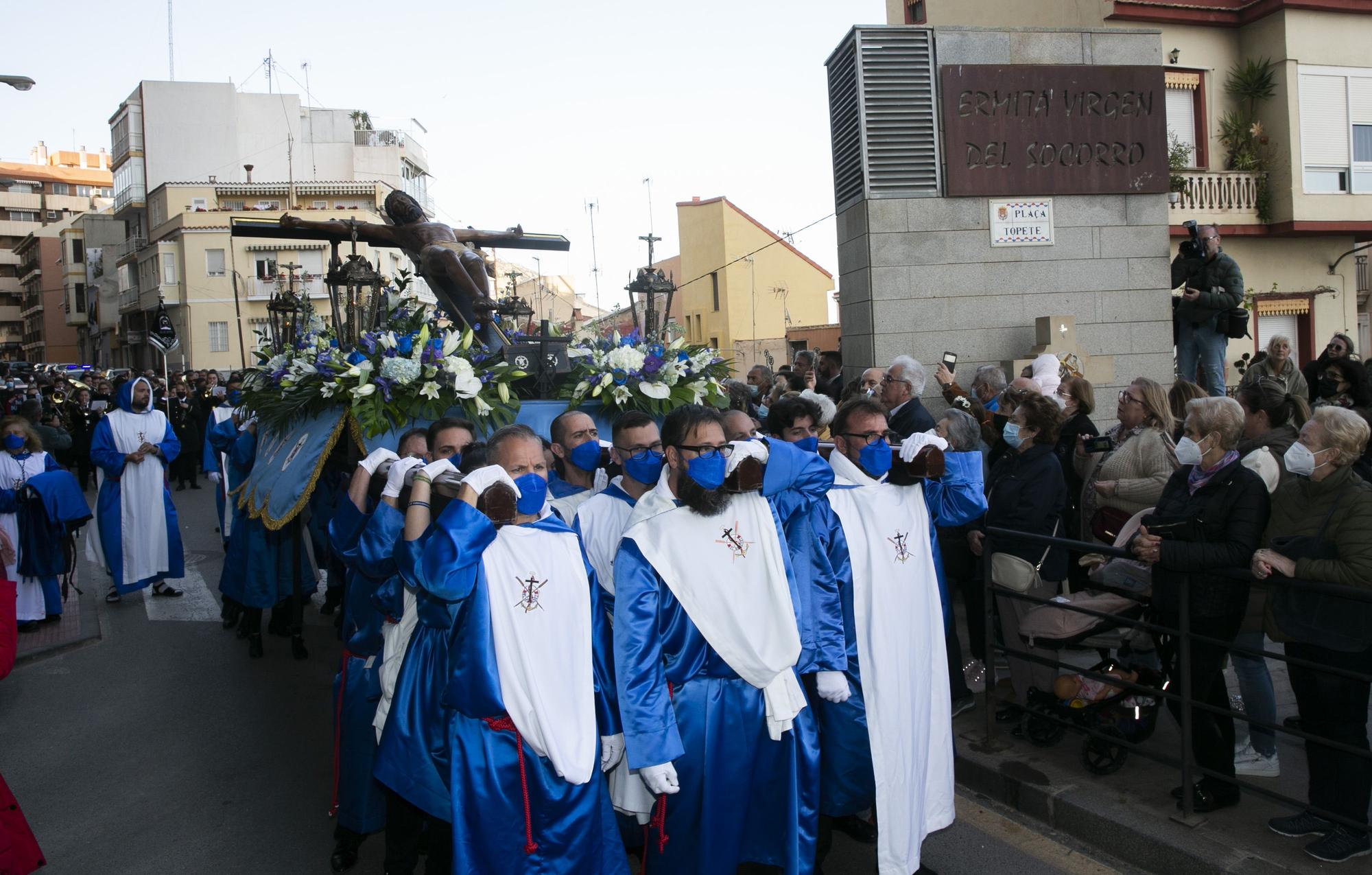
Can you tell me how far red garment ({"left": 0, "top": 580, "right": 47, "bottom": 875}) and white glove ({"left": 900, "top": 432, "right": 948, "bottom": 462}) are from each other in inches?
137

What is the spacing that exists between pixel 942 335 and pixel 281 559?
624 cm

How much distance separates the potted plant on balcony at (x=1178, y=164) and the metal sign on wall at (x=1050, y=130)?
7.68 m

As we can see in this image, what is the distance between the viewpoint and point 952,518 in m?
4.89

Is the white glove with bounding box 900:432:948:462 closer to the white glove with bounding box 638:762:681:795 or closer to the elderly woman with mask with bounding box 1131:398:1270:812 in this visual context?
the elderly woman with mask with bounding box 1131:398:1270:812

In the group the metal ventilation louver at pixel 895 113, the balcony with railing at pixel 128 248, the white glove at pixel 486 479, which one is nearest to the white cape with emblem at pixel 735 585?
the white glove at pixel 486 479

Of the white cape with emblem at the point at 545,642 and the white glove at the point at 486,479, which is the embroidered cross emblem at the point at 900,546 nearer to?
the white cape with emblem at the point at 545,642

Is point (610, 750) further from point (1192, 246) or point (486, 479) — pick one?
point (1192, 246)

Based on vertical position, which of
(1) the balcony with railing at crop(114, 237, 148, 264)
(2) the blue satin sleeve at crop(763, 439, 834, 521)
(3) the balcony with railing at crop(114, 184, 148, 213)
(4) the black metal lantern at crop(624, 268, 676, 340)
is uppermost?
(3) the balcony with railing at crop(114, 184, 148, 213)

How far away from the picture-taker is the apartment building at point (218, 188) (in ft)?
164

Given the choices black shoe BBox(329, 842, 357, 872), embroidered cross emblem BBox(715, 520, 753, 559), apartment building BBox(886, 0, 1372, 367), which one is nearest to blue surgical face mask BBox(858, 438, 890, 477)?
embroidered cross emblem BBox(715, 520, 753, 559)

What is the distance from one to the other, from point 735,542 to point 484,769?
118 cm

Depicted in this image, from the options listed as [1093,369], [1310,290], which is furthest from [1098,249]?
[1310,290]

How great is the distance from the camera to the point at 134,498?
10352mm

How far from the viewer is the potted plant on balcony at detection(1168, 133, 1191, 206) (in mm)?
17688
